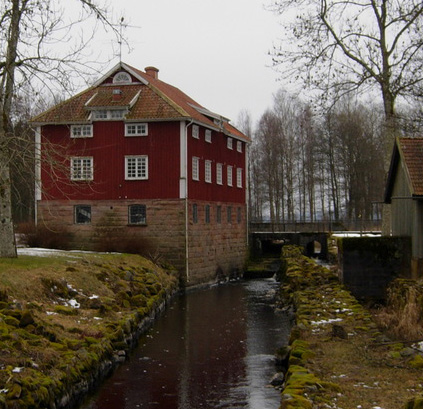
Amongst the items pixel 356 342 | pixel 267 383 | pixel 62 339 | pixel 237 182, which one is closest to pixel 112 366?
pixel 62 339

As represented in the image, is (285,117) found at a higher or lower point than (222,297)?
higher

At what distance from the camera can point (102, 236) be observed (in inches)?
1205

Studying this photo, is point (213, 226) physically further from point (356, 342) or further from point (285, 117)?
point (285, 117)

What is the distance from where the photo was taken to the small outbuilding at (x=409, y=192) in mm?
20156

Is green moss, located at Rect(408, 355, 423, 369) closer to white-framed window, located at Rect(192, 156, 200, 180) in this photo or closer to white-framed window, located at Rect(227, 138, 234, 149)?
white-framed window, located at Rect(192, 156, 200, 180)

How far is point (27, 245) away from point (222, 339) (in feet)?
47.4

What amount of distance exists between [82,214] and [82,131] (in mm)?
4103

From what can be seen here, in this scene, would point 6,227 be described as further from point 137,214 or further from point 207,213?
point 207,213

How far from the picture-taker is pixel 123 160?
30.8m

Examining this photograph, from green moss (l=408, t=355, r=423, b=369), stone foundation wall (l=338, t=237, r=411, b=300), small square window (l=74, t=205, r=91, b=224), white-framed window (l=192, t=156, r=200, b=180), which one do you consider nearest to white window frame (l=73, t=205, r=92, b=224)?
small square window (l=74, t=205, r=91, b=224)

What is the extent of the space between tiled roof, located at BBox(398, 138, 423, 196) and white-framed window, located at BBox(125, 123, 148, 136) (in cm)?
1319

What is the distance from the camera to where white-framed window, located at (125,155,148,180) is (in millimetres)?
30562

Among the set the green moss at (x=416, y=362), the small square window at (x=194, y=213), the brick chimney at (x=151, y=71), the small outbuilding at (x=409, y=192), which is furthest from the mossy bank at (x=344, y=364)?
the brick chimney at (x=151, y=71)

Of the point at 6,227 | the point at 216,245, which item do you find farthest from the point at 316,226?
the point at 6,227
